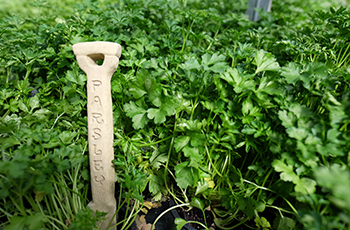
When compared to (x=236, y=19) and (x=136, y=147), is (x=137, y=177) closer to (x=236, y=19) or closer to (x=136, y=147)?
(x=136, y=147)

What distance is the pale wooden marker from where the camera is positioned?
38.0 inches

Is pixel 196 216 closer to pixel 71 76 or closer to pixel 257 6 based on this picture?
pixel 71 76

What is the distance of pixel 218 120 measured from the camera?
1.19m

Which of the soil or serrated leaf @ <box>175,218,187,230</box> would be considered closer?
serrated leaf @ <box>175,218,187,230</box>

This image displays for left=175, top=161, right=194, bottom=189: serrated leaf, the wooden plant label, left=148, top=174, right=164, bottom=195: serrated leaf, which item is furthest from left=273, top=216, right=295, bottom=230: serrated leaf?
the wooden plant label

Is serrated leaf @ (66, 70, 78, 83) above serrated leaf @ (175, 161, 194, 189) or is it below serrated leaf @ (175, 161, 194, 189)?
above

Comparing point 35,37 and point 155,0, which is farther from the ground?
point 155,0

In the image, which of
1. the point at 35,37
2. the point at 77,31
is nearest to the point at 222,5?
the point at 77,31

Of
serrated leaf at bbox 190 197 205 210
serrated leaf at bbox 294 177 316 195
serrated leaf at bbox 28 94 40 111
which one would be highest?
serrated leaf at bbox 294 177 316 195

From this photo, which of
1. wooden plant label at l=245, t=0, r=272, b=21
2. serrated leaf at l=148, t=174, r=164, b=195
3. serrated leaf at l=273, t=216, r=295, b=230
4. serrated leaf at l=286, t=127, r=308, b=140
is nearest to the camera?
serrated leaf at l=286, t=127, r=308, b=140

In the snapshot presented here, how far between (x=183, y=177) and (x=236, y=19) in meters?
1.41

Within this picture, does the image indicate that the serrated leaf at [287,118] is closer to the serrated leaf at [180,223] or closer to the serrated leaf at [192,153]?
the serrated leaf at [192,153]

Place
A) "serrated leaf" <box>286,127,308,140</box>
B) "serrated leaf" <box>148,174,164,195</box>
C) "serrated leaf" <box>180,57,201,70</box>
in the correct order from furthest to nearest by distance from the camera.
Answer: "serrated leaf" <box>148,174,164,195</box>, "serrated leaf" <box>180,57,201,70</box>, "serrated leaf" <box>286,127,308,140</box>

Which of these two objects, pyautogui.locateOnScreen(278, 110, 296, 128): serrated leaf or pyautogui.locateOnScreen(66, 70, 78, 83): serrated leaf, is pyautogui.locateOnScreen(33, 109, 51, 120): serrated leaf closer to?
pyautogui.locateOnScreen(66, 70, 78, 83): serrated leaf
